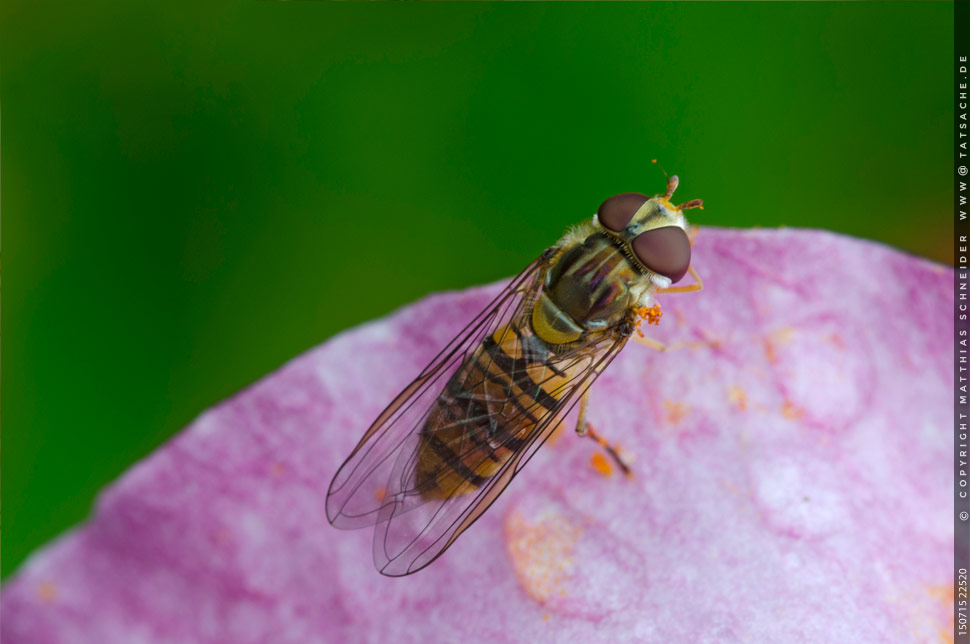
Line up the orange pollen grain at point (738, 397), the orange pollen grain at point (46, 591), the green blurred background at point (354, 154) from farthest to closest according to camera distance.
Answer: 1. the green blurred background at point (354, 154)
2. the orange pollen grain at point (738, 397)
3. the orange pollen grain at point (46, 591)

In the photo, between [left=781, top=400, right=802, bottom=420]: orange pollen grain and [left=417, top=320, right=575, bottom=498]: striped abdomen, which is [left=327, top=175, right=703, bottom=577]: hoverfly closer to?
[left=417, top=320, right=575, bottom=498]: striped abdomen

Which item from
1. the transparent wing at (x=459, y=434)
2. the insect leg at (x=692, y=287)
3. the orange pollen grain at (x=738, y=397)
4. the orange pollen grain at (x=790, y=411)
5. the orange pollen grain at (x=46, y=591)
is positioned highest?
the insect leg at (x=692, y=287)

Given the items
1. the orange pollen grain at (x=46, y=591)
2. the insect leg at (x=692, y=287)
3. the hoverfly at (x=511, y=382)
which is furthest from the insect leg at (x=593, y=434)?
the orange pollen grain at (x=46, y=591)


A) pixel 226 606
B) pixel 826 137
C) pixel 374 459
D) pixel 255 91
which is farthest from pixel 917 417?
pixel 255 91

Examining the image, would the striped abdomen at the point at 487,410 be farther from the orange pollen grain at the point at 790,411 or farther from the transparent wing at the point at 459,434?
the orange pollen grain at the point at 790,411

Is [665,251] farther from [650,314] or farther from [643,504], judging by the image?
[643,504]

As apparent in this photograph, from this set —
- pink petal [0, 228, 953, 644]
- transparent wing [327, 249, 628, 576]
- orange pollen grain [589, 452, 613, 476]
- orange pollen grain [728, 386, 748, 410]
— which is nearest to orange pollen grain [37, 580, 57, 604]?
pink petal [0, 228, 953, 644]

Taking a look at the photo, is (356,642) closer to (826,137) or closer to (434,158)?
(434,158)

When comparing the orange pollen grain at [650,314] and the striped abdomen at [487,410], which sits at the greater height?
the orange pollen grain at [650,314]
